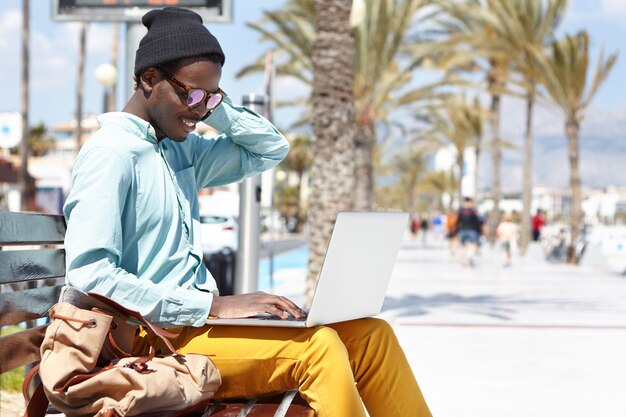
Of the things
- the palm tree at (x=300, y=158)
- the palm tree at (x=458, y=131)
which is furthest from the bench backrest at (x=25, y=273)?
the palm tree at (x=300, y=158)

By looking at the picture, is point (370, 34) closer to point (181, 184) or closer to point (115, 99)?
point (115, 99)

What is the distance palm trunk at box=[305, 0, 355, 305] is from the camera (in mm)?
10742

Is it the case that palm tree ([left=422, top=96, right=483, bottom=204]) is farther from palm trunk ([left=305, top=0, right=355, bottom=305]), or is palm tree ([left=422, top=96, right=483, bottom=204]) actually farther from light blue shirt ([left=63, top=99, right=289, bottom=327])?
light blue shirt ([left=63, top=99, right=289, bottom=327])

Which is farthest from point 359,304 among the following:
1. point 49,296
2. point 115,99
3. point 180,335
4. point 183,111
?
point 115,99

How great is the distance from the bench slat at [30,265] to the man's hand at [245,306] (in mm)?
617

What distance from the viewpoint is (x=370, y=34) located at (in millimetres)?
→ 22938

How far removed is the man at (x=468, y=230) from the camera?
79.6 feet

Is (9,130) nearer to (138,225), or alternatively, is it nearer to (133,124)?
(133,124)

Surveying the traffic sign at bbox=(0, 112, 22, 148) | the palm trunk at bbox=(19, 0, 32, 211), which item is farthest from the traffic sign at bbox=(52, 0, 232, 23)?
the palm trunk at bbox=(19, 0, 32, 211)

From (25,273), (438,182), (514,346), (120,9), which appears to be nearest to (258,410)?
(25,273)

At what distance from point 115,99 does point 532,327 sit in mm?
28251

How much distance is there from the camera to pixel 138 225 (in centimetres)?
265

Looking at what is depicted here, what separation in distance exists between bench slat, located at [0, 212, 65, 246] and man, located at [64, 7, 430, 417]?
1.16 feet

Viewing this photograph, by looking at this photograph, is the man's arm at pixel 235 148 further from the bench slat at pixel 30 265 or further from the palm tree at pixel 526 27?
the palm tree at pixel 526 27
